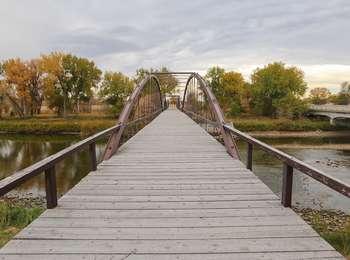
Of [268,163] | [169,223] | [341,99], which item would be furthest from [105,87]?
[169,223]

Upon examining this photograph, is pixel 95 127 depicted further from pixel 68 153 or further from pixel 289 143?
pixel 68 153

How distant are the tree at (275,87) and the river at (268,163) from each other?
15081 millimetres

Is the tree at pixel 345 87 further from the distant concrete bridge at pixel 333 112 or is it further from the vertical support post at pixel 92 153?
the vertical support post at pixel 92 153

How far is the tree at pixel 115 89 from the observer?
60656 millimetres

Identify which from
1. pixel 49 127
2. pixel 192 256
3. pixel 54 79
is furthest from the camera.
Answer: pixel 54 79

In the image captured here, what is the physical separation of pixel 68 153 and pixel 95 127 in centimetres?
4526

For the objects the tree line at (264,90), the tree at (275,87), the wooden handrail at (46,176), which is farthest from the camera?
the tree at (275,87)

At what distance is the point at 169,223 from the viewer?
3.81 metres

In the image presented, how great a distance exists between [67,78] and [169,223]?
59.7m

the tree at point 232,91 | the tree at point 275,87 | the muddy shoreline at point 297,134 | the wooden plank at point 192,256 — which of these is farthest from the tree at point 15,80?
the wooden plank at point 192,256

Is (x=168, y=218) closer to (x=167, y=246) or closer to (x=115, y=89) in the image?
(x=167, y=246)

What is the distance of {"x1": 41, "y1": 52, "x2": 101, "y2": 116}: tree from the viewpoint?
57.1 meters

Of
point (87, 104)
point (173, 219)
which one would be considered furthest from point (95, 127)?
point (173, 219)

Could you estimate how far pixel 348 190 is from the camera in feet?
9.96
